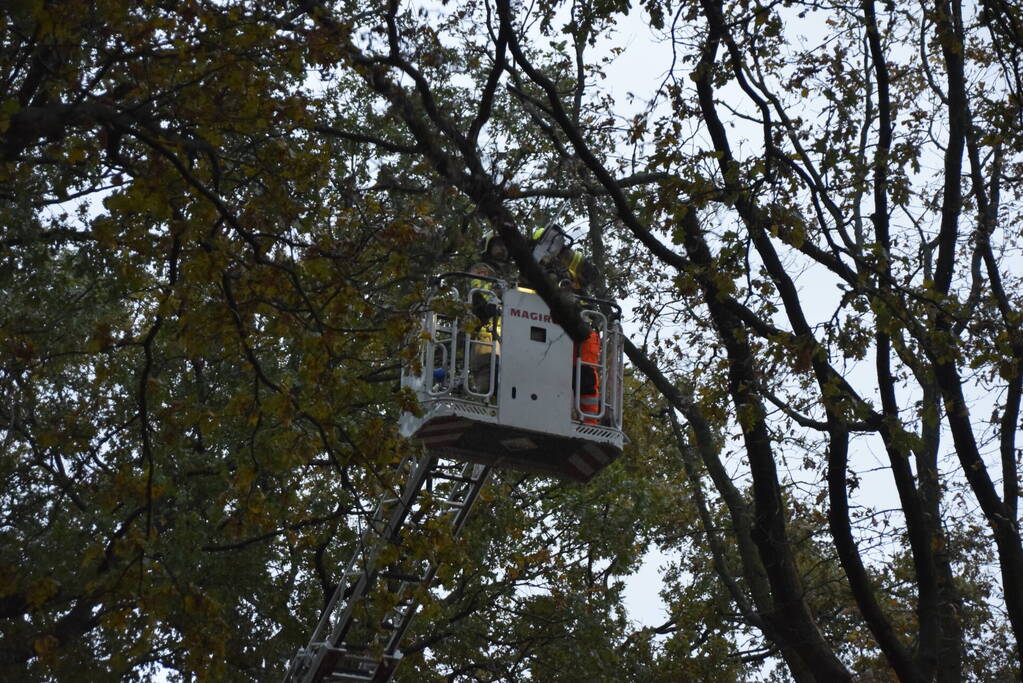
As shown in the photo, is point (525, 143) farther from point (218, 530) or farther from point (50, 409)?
point (50, 409)

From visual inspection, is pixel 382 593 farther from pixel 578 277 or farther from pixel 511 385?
pixel 578 277

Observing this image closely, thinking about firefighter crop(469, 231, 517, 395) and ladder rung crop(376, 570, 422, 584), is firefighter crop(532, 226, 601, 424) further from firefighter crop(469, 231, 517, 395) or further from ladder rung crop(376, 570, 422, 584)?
ladder rung crop(376, 570, 422, 584)

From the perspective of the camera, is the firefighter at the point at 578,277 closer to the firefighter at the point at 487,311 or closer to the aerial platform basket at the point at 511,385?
the aerial platform basket at the point at 511,385

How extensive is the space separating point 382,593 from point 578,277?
335 centimetres

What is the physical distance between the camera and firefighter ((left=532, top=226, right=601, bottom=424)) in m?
10.7

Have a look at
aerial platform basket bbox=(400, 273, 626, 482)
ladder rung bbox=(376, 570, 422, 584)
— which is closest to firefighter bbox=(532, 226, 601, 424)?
aerial platform basket bbox=(400, 273, 626, 482)

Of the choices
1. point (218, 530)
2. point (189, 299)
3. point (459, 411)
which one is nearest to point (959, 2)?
point (459, 411)

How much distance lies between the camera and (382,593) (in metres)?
9.54

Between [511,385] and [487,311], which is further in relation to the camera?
[487,311]

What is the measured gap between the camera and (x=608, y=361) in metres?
11.0

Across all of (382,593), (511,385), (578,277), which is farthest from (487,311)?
(382,593)

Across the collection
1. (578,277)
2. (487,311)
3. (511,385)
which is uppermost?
(578,277)

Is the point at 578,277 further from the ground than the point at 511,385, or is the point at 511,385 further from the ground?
the point at 578,277

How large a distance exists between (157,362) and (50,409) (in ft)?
4.39
